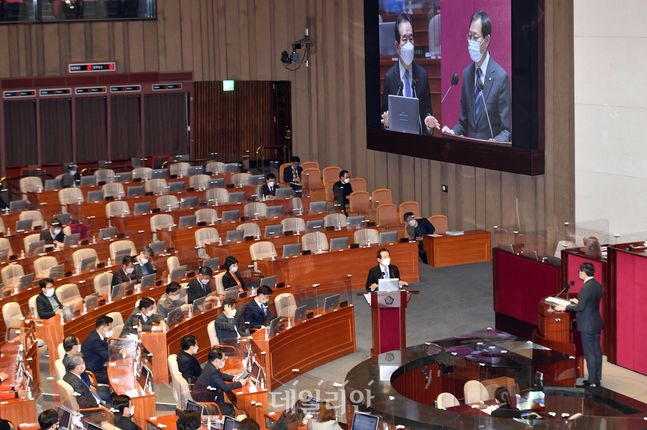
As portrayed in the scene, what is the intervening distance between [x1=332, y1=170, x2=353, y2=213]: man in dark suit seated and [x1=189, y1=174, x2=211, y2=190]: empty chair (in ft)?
8.44

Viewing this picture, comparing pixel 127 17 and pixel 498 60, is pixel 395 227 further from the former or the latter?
pixel 127 17

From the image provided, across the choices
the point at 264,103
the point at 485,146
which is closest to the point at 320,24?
the point at 264,103

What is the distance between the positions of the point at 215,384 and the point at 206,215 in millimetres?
8554

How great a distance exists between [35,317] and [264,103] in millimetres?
14710

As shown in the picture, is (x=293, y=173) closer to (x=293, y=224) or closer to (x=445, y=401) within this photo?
(x=293, y=224)

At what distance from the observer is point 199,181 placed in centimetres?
2300

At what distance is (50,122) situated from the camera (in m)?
26.3

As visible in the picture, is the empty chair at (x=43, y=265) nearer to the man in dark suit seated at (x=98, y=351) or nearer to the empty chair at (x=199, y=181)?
the man in dark suit seated at (x=98, y=351)

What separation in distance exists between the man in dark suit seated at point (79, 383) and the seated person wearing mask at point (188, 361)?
3.39ft

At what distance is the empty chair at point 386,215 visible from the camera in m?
20.7

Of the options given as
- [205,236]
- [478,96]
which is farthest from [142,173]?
[478,96]

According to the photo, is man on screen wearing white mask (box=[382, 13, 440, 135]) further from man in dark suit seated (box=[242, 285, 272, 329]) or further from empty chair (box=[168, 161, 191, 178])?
man in dark suit seated (box=[242, 285, 272, 329])

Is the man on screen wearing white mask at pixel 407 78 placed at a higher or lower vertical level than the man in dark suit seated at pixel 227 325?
higher

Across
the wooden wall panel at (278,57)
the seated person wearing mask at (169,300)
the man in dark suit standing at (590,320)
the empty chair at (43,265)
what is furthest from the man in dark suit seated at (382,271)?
the wooden wall panel at (278,57)
